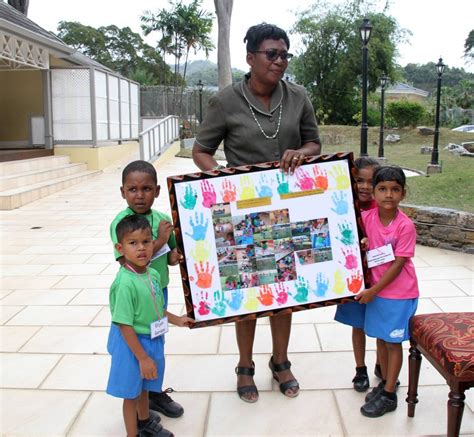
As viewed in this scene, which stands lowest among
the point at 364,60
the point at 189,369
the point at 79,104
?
the point at 189,369

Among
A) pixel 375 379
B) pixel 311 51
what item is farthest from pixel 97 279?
pixel 311 51

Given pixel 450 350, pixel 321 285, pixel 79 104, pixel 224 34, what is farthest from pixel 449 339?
pixel 224 34

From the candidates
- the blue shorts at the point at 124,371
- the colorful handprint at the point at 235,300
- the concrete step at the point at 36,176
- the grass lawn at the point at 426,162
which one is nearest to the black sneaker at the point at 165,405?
the blue shorts at the point at 124,371

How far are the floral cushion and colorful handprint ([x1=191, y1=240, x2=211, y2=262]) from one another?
104cm

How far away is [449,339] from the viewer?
6.87 feet

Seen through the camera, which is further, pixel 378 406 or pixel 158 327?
pixel 378 406

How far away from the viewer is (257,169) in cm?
226

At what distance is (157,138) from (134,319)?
15012mm

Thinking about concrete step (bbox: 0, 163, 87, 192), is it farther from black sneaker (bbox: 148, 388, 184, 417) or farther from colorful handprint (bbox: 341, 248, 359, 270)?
colorful handprint (bbox: 341, 248, 359, 270)

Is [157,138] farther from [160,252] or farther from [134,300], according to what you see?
[134,300]

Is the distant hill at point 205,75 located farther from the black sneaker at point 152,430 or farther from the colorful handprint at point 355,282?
the black sneaker at point 152,430

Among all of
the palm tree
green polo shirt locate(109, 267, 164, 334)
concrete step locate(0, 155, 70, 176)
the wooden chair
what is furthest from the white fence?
the wooden chair

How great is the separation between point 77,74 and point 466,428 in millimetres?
12718

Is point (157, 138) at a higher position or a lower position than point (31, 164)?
higher
